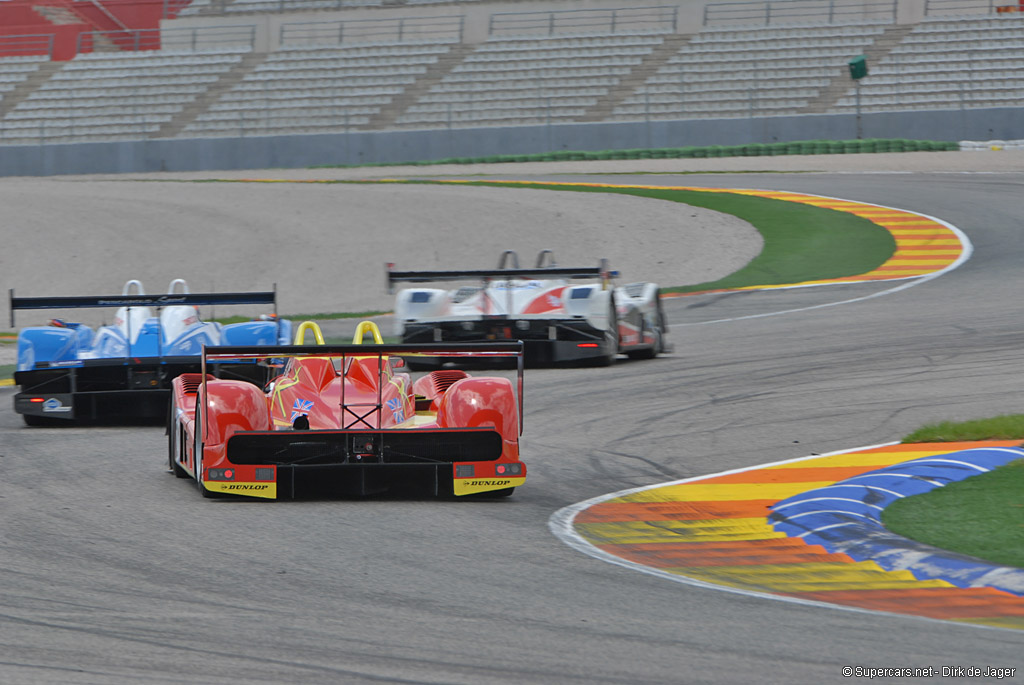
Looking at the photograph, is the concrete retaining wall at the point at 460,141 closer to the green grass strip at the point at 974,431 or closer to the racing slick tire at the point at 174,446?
the green grass strip at the point at 974,431

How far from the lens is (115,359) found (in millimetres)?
11016

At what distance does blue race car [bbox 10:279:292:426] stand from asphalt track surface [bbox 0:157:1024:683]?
0.86 ft

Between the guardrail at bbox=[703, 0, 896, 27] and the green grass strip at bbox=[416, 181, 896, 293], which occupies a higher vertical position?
the guardrail at bbox=[703, 0, 896, 27]

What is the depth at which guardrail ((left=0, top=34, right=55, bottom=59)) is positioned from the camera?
4619 cm

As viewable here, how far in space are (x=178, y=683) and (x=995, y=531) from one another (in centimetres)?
419

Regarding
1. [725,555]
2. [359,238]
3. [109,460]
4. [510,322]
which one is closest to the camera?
[725,555]

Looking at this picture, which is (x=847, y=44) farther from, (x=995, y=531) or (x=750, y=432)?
(x=995, y=531)

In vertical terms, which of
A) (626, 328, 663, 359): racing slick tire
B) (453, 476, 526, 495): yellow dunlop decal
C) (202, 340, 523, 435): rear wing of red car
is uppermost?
(202, 340, 523, 435): rear wing of red car

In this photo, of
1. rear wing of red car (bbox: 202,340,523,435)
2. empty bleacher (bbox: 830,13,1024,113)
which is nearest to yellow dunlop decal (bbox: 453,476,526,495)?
rear wing of red car (bbox: 202,340,523,435)

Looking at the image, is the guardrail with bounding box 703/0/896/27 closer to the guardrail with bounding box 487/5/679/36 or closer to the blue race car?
the guardrail with bounding box 487/5/679/36

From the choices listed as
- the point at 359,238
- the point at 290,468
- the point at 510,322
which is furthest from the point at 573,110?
the point at 290,468

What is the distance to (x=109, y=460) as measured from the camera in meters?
9.19

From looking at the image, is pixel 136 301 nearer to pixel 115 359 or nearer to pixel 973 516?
pixel 115 359

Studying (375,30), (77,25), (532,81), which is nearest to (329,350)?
(532,81)
